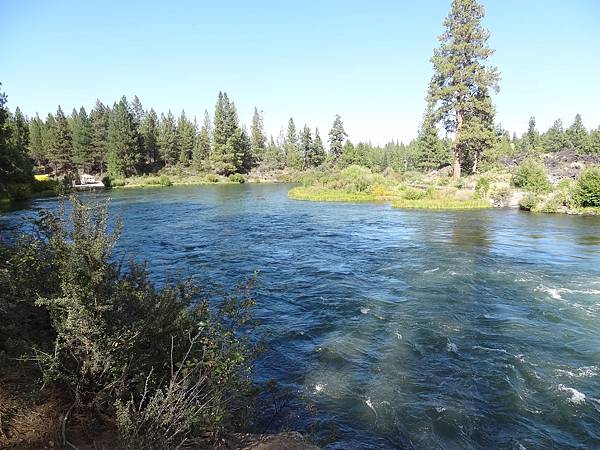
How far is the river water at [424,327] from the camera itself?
21.4ft

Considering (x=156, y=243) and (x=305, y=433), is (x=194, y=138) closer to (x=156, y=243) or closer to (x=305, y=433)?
(x=156, y=243)

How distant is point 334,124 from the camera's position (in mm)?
94312

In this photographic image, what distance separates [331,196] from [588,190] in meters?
23.7

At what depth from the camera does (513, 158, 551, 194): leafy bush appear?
36.0m

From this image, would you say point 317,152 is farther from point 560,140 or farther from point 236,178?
point 560,140

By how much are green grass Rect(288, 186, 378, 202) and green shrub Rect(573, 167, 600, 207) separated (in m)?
18.4

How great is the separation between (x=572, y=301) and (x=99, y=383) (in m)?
12.8

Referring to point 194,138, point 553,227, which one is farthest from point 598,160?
point 194,138

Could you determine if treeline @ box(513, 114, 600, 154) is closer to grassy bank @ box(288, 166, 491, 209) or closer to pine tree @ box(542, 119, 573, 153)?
pine tree @ box(542, 119, 573, 153)

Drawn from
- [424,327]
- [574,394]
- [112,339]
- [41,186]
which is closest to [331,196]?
[424,327]

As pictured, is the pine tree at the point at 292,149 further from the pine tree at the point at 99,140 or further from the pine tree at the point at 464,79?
the pine tree at the point at 464,79

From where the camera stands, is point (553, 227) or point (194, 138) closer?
point (553, 227)

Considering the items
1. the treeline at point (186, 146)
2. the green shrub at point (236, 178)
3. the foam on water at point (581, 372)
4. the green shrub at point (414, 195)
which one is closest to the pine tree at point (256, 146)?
the treeline at point (186, 146)

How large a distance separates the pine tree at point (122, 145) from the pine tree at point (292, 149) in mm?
36102
